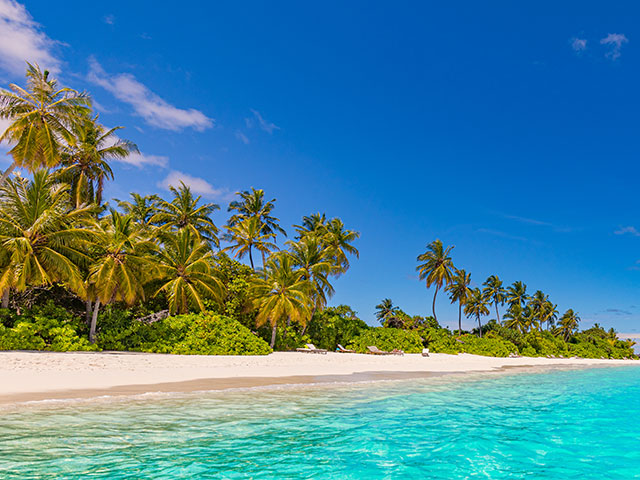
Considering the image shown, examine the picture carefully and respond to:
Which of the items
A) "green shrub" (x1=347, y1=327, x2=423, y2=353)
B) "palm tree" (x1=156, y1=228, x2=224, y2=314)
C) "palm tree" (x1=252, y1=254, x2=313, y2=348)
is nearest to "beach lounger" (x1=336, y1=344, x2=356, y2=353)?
"green shrub" (x1=347, y1=327, x2=423, y2=353)

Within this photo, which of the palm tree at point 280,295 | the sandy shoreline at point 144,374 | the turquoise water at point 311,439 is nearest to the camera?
the turquoise water at point 311,439

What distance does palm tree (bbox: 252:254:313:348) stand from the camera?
27.0 meters

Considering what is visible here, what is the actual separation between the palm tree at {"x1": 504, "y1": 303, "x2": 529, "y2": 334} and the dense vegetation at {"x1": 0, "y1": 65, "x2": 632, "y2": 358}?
38.3m

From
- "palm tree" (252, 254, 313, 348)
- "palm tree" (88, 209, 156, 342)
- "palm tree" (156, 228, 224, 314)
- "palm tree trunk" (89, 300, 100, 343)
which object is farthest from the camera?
"palm tree" (252, 254, 313, 348)

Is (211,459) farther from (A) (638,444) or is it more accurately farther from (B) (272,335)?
(B) (272,335)

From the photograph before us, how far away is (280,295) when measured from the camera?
2752 centimetres

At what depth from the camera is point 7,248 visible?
739 inches

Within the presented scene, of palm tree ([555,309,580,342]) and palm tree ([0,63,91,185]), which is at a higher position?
palm tree ([0,63,91,185])

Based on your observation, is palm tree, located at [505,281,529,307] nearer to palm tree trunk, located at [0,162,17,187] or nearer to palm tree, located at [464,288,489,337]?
palm tree, located at [464,288,489,337]

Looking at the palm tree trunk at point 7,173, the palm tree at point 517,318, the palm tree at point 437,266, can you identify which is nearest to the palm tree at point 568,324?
the palm tree at point 517,318

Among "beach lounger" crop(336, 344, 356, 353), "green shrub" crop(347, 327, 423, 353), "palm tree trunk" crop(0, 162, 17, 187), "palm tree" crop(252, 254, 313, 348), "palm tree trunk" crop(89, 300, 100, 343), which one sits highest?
"palm tree trunk" crop(0, 162, 17, 187)

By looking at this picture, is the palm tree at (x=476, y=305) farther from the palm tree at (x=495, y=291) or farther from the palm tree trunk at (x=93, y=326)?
the palm tree trunk at (x=93, y=326)

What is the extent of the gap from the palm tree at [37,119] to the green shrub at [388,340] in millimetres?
26027

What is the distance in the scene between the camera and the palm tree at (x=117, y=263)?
20672mm
